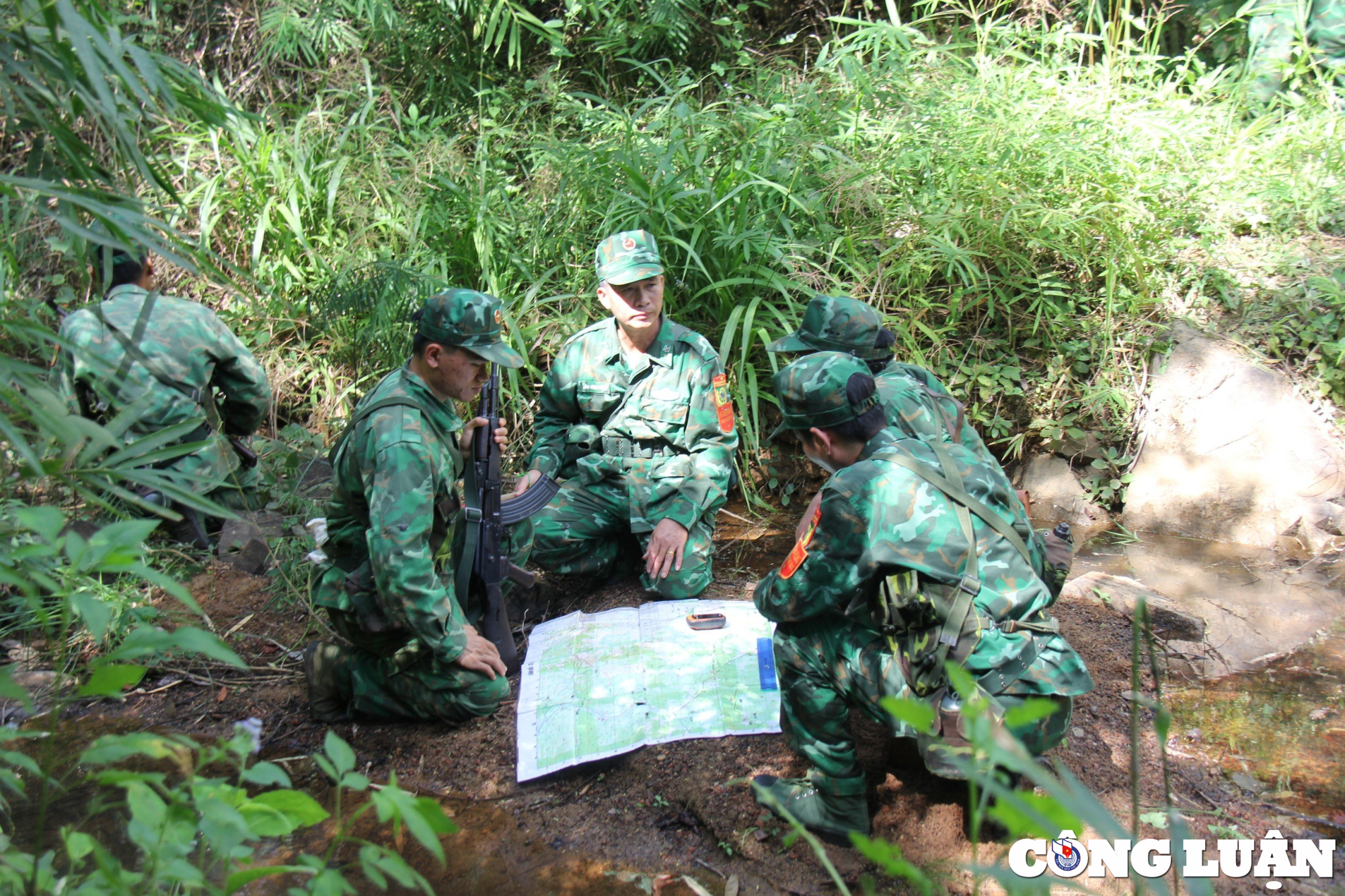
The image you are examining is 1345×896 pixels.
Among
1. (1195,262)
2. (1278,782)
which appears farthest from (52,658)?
(1195,262)

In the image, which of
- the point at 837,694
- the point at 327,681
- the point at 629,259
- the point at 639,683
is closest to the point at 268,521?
the point at 327,681

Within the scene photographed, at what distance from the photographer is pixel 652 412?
13.4 feet

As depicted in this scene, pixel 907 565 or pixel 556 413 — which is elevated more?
pixel 907 565

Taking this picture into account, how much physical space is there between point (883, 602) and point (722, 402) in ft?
5.86

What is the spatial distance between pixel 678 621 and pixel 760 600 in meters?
0.91

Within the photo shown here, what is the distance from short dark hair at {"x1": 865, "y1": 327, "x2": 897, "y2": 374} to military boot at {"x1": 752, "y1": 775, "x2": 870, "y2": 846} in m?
1.69

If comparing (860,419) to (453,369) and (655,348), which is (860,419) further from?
(655,348)

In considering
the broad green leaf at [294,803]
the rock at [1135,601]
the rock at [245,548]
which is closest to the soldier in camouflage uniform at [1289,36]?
the rock at [1135,601]

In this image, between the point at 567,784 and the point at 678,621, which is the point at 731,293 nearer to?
the point at 678,621

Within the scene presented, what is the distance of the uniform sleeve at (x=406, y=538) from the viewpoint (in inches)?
107

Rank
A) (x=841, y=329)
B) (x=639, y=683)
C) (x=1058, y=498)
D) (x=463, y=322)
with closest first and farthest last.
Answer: (x=463, y=322), (x=639, y=683), (x=841, y=329), (x=1058, y=498)

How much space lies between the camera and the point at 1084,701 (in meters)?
Answer: 3.17

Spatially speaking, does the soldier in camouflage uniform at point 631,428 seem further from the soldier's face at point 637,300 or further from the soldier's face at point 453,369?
the soldier's face at point 453,369

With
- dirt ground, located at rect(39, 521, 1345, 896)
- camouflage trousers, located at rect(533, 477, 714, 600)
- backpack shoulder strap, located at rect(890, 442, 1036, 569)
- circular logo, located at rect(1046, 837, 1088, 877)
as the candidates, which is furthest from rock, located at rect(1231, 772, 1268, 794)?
camouflage trousers, located at rect(533, 477, 714, 600)
